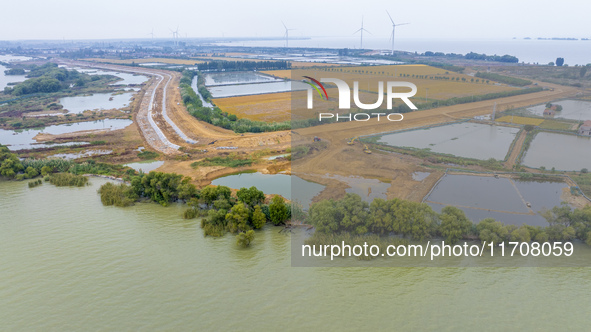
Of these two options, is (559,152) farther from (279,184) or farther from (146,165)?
(146,165)

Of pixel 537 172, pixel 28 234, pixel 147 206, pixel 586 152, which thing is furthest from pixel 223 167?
pixel 586 152

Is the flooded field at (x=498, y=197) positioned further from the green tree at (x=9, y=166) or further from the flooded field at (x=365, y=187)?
the green tree at (x=9, y=166)

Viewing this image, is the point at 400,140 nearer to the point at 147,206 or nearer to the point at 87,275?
the point at 147,206

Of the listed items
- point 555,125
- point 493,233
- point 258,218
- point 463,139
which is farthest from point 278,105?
point 493,233

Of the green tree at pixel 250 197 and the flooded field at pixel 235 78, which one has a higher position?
the flooded field at pixel 235 78

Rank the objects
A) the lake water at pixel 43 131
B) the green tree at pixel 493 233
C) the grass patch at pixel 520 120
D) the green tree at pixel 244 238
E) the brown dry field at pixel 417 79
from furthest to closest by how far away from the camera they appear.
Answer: the brown dry field at pixel 417 79 → the grass patch at pixel 520 120 → the lake water at pixel 43 131 → the green tree at pixel 244 238 → the green tree at pixel 493 233

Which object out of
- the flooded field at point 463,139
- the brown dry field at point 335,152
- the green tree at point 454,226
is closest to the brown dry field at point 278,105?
the brown dry field at point 335,152

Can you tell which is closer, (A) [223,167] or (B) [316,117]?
(A) [223,167]
